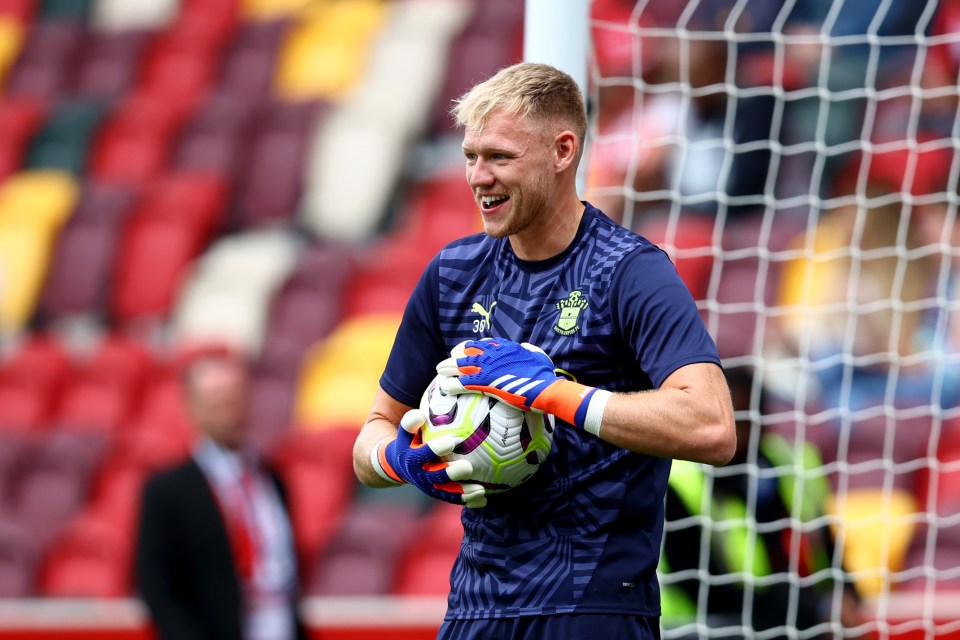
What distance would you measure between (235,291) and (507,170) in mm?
6017

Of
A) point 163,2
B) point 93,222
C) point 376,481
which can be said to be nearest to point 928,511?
point 376,481

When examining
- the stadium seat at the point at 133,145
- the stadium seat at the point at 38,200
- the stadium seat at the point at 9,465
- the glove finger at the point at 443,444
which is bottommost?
the stadium seat at the point at 9,465

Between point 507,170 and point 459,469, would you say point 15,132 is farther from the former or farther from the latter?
point 459,469

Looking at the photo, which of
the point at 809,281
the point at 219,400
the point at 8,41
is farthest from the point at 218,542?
the point at 8,41

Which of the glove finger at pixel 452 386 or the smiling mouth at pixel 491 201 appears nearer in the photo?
the glove finger at pixel 452 386

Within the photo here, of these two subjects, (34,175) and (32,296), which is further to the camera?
(34,175)

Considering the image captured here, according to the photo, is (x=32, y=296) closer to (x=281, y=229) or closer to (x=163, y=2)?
(x=281, y=229)

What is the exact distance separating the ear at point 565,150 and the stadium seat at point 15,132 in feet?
26.4

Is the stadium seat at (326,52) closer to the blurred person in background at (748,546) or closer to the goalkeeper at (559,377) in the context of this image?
the blurred person in background at (748,546)

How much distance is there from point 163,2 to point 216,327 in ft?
13.8

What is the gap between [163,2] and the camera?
11.2 m

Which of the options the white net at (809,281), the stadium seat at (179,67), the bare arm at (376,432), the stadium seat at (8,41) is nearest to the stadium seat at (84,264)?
the stadium seat at (179,67)

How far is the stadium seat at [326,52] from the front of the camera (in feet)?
32.1

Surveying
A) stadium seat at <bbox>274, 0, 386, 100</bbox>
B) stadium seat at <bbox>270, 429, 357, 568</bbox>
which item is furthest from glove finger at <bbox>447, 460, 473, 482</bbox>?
stadium seat at <bbox>274, 0, 386, 100</bbox>
